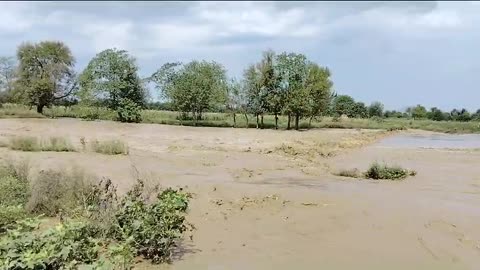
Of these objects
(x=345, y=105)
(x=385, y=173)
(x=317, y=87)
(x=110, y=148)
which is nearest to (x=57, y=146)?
(x=110, y=148)

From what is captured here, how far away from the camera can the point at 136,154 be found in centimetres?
1905

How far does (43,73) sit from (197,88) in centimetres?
1774

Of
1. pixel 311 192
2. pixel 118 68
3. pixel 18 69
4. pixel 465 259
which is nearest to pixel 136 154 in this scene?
pixel 311 192

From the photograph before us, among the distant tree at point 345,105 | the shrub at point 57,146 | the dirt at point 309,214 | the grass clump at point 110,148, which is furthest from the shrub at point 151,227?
the distant tree at point 345,105

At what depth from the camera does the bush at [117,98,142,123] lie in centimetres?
5128

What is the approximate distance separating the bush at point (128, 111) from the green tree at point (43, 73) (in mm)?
8806

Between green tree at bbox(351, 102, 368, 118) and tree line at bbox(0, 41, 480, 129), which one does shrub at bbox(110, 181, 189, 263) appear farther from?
green tree at bbox(351, 102, 368, 118)

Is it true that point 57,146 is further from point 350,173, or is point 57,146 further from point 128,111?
point 128,111

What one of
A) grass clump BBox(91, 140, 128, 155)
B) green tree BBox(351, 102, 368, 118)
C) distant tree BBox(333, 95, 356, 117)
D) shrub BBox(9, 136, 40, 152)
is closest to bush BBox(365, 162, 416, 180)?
grass clump BBox(91, 140, 128, 155)

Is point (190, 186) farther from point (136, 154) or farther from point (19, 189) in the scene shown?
point (136, 154)

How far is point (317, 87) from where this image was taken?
5262 cm

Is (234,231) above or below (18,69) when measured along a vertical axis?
below

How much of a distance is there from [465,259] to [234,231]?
12.2 ft

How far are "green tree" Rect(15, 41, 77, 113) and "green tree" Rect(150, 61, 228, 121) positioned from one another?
11377 mm
